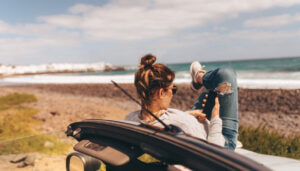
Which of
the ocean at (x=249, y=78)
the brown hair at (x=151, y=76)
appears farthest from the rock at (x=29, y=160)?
the ocean at (x=249, y=78)

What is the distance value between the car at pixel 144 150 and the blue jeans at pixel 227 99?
52.7 inches

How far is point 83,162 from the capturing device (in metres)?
1.32

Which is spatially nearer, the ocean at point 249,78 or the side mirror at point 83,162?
the side mirror at point 83,162

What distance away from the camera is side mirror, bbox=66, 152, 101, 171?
4.34 ft

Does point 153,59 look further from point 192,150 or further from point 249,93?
point 249,93

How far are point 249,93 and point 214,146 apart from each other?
12.1m

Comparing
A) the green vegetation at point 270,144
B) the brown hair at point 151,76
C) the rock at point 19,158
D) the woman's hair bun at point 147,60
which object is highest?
the woman's hair bun at point 147,60

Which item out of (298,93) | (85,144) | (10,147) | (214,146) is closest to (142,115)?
(85,144)

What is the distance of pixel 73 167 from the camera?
4.70 feet

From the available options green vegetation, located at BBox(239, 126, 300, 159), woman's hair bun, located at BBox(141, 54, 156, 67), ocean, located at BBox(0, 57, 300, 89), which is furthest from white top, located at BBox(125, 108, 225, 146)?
green vegetation, located at BBox(239, 126, 300, 159)

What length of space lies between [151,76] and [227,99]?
1.00 metres

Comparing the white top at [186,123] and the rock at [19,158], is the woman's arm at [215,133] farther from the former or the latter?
the rock at [19,158]

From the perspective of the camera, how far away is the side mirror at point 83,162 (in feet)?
4.34

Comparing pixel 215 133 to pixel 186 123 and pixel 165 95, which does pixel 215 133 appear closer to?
pixel 186 123
